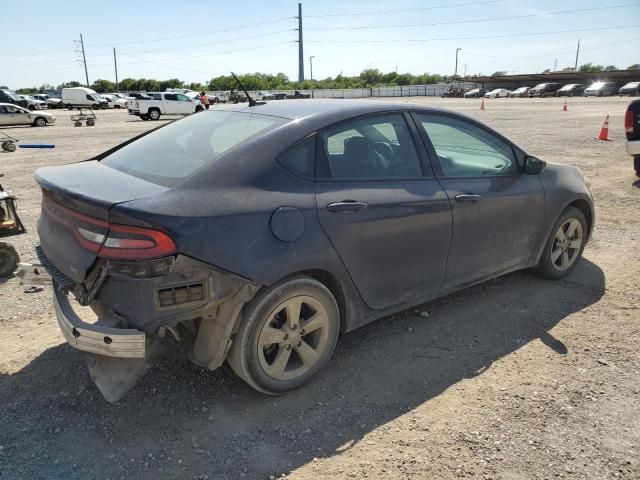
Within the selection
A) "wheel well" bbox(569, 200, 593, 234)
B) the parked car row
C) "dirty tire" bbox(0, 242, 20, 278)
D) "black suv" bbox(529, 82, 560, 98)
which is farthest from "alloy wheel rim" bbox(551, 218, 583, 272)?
"black suv" bbox(529, 82, 560, 98)

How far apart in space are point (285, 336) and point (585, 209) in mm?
3367

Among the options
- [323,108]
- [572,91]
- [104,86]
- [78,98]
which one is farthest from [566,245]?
[104,86]

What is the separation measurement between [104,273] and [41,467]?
1.00 m

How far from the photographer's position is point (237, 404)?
289 centimetres

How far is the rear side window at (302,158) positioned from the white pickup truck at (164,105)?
1249 inches

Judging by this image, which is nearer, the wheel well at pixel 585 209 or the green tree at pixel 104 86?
the wheel well at pixel 585 209

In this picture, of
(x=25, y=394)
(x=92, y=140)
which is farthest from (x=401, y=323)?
(x=92, y=140)

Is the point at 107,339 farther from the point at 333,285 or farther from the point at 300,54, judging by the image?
→ the point at 300,54

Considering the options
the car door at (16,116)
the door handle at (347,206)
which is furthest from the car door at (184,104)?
the door handle at (347,206)

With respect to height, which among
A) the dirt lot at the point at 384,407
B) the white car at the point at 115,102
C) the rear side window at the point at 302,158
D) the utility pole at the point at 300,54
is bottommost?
the dirt lot at the point at 384,407

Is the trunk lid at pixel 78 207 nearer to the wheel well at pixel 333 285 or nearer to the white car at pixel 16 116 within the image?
the wheel well at pixel 333 285

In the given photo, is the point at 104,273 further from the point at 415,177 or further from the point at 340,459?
the point at 415,177

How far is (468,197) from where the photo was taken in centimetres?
354

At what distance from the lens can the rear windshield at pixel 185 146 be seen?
2803 millimetres
